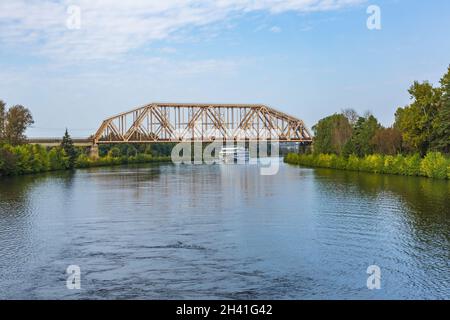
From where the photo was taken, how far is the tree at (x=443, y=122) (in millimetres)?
51862

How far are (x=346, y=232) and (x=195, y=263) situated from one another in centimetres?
790

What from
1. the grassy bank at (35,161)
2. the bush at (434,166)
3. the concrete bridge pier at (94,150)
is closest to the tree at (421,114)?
the bush at (434,166)

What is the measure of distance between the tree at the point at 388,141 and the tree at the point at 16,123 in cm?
5181

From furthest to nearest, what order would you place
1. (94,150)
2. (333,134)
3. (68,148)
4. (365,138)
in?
(94,150), (68,148), (333,134), (365,138)

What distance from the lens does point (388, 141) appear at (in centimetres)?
6806

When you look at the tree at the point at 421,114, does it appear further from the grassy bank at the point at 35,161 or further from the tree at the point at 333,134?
the grassy bank at the point at 35,161

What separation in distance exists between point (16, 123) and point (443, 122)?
61.1 meters

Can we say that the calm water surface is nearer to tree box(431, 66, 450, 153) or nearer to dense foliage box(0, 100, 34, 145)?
Result: tree box(431, 66, 450, 153)

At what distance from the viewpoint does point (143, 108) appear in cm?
13012

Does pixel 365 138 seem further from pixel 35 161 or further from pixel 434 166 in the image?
pixel 35 161

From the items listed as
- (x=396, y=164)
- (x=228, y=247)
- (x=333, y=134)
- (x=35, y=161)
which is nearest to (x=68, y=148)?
(x=35, y=161)

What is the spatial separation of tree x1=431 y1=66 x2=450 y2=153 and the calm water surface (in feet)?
64.7
